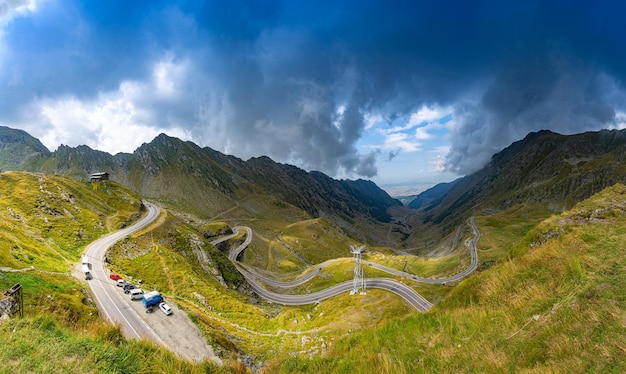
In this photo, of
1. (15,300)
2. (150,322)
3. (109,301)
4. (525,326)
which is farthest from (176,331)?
(525,326)

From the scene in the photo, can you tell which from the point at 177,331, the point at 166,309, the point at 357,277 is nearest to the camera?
the point at 177,331

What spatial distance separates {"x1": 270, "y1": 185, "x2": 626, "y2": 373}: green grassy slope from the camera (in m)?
9.73

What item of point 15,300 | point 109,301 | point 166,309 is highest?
point 15,300

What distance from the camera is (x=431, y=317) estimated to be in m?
18.2

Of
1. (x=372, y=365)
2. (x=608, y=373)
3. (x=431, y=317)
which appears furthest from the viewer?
(x=431, y=317)

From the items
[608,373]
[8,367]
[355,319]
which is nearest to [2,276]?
[8,367]

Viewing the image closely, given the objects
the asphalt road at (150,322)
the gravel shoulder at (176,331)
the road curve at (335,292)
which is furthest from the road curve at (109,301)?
the road curve at (335,292)

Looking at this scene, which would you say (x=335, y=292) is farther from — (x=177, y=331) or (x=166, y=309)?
(x=177, y=331)

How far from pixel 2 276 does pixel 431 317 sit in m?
43.7

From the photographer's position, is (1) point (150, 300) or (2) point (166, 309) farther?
(2) point (166, 309)

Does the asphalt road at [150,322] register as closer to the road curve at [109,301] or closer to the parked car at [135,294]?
the road curve at [109,301]

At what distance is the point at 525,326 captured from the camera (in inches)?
496

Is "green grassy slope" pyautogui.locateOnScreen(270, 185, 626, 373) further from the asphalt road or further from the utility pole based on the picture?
the asphalt road

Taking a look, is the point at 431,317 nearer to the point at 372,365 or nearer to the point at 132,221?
the point at 372,365
